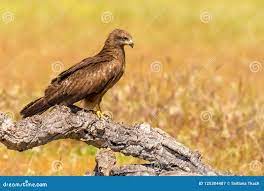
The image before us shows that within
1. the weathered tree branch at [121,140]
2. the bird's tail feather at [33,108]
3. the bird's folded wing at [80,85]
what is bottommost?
the weathered tree branch at [121,140]

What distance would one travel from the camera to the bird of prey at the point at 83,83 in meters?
12.8

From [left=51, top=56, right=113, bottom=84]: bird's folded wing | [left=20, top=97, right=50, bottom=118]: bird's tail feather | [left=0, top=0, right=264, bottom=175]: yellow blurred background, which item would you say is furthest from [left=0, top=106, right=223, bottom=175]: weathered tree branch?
[left=0, top=0, right=264, bottom=175]: yellow blurred background

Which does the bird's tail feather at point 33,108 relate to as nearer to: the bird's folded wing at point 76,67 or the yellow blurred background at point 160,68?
the bird's folded wing at point 76,67

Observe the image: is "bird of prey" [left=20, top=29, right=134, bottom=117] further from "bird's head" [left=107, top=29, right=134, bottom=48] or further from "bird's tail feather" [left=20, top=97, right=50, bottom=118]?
"bird's head" [left=107, top=29, right=134, bottom=48]

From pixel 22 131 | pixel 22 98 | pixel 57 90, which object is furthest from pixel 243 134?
pixel 22 131

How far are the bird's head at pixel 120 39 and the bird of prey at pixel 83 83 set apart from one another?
225 mm

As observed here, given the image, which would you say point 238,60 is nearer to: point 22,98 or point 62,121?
point 22,98

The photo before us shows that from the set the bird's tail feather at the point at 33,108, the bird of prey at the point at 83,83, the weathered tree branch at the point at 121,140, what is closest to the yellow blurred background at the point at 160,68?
the bird of prey at the point at 83,83

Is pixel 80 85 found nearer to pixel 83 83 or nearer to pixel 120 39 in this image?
pixel 83 83

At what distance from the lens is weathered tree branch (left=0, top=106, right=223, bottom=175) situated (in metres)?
11.7

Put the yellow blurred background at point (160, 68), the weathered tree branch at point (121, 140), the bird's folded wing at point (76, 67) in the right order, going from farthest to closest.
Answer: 1. the yellow blurred background at point (160, 68)
2. the bird's folded wing at point (76, 67)
3. the weathered tree branch at point (121, 140)

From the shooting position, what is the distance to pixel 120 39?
13812 millimetres

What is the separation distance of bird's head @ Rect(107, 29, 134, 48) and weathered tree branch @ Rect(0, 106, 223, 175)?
5.61 feet

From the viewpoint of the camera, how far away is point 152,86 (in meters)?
19.3
